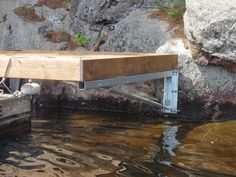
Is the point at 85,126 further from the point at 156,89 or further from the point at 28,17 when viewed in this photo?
the point at 28,17

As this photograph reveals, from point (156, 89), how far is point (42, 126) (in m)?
2.92

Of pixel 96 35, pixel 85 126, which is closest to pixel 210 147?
pixel 85 126

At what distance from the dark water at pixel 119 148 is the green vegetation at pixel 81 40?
315 cm

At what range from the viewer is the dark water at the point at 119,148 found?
6.69 meters

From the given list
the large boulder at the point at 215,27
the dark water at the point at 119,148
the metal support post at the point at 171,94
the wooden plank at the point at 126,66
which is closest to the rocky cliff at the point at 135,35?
the large boulder at the point at 215,27

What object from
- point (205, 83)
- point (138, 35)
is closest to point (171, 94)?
point (205, 83)

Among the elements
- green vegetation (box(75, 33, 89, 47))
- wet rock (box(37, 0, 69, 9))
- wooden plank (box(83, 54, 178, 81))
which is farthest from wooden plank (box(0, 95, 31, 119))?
wet rock (box(37, 0, 69, 9))

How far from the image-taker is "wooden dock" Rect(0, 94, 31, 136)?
27.7ft

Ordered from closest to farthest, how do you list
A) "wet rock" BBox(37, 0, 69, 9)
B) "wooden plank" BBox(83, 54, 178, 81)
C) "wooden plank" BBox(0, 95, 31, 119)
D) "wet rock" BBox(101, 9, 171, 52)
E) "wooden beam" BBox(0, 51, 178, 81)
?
"wooden beam" BBox(0, 51, 178, 81) < "wooden plank" BBox(83, 54, 178, 81) < "wooden plank" BBox(0, 95, 31, 119) < "wet rock" BBox(101, 9, 171, 52) < "wet rock" BBox(37, 0, 69, 9)

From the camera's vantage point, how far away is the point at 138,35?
11836 millimetres

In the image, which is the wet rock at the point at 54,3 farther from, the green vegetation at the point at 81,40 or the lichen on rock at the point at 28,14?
the green vegetation at the point at 81,40

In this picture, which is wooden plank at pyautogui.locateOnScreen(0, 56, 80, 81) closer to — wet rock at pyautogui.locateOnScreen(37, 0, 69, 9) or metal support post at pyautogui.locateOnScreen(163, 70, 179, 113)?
metal support post at pyautogui.locateOnScreen(163, 70, 179, 113)

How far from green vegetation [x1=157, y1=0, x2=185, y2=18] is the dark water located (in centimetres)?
332

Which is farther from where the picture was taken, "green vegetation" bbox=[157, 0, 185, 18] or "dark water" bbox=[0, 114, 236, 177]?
"green vegetation" bbox=[157, 0, 185, 18]
